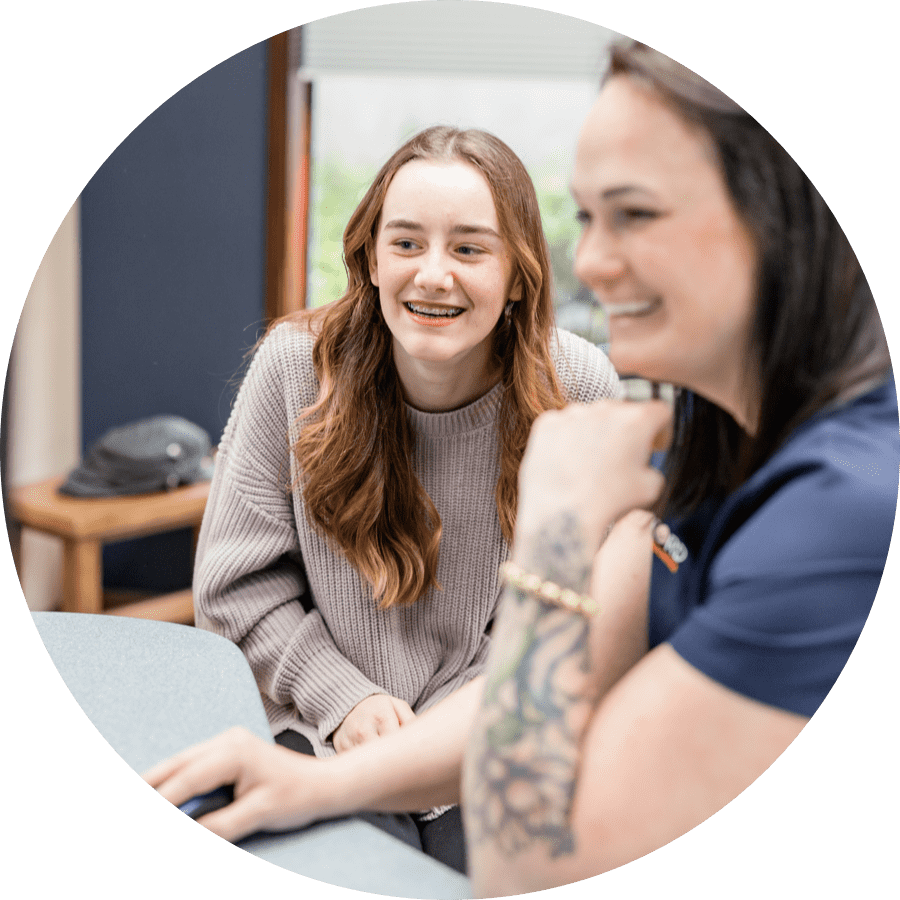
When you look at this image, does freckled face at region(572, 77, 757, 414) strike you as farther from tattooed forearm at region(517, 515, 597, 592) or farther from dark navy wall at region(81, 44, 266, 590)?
dark navy wall at region(81, 44, 266, 590)

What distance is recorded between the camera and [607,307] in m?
1.11

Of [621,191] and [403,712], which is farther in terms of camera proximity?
[403,712]

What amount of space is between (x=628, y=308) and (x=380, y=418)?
311mm

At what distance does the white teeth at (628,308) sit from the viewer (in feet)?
3.59

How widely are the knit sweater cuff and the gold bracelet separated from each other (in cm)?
25

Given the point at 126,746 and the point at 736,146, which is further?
the point at 126,746

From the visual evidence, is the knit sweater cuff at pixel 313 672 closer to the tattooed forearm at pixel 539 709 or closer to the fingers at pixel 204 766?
the fingers at pixel 204 766

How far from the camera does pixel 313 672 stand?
3.99 ft

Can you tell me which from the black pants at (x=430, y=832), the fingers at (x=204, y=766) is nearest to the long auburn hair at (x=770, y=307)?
the black pants at (x=430, y=832)

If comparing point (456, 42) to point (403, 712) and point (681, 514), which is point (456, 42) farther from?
point (403, 712)

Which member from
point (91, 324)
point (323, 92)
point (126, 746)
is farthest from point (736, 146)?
point (126, 746)

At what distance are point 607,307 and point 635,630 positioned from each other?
355 millimetres

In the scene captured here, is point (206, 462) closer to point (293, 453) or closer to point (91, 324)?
point (293, 453)

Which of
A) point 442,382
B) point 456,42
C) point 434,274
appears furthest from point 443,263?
point 456,42
